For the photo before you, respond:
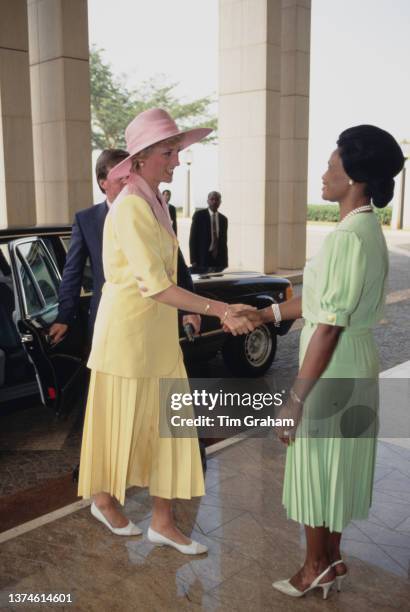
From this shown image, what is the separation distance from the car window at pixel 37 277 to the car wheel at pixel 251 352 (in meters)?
2.05

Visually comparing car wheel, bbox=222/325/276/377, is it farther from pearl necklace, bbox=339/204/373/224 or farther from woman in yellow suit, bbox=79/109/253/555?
pearl necklace, bbox=339/204/373/224

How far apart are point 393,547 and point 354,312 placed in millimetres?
1450

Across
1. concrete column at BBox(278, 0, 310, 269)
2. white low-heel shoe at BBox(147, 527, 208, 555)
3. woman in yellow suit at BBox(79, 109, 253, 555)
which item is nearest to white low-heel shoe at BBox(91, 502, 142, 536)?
woman in yellow suit at BBox(79, 109, 253, 555)

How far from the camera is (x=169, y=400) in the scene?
11.0ft

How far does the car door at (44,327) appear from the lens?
407 centimetres

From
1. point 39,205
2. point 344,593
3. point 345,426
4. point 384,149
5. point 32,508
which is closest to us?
point 384,149

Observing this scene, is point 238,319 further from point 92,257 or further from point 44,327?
point 44,327

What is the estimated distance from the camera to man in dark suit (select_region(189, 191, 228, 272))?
415 inches

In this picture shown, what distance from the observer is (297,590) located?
2.94m

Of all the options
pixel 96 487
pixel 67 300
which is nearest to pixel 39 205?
pixel 67 300

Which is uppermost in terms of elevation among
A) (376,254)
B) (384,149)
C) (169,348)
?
(384,149)

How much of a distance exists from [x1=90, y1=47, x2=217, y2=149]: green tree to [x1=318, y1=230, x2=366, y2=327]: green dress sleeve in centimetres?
4632

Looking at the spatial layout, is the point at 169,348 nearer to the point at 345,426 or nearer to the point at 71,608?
the point at 345,426

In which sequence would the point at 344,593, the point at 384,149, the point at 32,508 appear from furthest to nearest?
1. the point at 32,508
2. the point at 344,593
3. the point at 384,149
